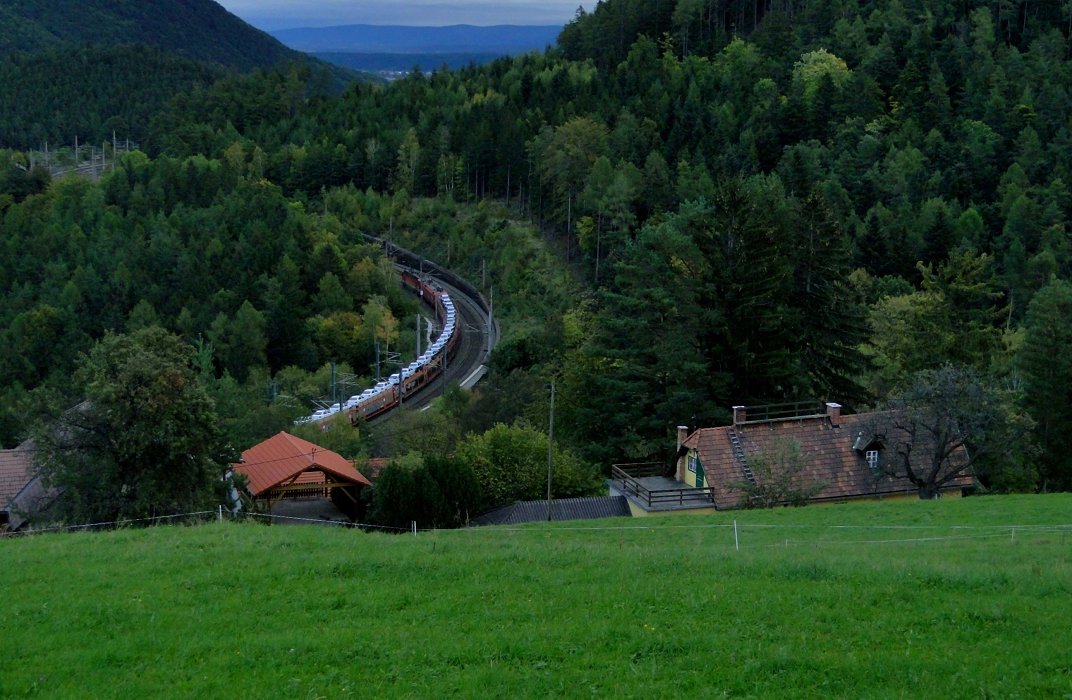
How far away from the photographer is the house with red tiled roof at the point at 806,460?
29.0m

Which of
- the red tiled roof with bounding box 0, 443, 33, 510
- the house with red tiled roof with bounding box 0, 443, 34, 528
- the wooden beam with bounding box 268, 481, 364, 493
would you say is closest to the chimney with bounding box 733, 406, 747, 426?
the wooden beam with bounding box 268, 481, 364, 493

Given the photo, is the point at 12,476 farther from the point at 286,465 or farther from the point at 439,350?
the point at 439,350

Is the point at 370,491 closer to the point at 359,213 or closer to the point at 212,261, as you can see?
the point at 212,261

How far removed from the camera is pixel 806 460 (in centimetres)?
2944

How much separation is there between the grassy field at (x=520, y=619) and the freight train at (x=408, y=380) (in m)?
36.1

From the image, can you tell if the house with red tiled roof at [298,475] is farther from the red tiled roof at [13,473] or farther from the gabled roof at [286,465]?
the red tiled roof at [13,473]

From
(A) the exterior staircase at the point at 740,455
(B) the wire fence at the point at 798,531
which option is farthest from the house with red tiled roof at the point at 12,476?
(A) the exterior staircase at the point at 740,455

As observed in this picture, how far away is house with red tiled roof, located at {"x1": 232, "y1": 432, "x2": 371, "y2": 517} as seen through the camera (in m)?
32.4

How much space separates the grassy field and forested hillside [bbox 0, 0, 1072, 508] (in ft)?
59.3

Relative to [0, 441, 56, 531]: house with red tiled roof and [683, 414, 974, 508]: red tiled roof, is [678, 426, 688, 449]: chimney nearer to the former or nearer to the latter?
[683, 414, 974, 508]: red tiled roof

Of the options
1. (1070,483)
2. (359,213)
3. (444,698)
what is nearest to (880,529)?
(444,698)

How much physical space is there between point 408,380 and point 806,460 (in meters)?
36.0

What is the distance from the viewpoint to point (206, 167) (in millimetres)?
111688

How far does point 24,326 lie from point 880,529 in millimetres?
68763
